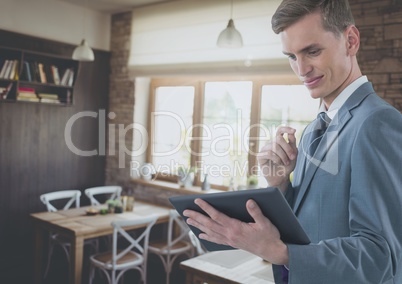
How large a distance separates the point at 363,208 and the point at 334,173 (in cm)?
15

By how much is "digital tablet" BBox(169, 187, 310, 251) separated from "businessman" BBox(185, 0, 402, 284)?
2 centimetres

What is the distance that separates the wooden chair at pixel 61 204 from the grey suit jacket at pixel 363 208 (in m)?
3.76

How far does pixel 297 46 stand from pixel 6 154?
13.4 feet

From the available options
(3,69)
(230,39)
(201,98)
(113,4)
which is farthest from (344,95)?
(113,4)

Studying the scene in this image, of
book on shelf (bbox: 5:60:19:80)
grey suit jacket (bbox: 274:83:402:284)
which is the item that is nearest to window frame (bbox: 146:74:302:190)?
book on shelf (bbox: 5:60:19:80)

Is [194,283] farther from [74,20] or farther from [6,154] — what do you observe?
[74,20]

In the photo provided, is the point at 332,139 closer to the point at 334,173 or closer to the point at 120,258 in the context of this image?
the point at 334,173

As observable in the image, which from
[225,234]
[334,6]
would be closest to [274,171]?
[225,234]

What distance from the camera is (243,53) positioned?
4.06 m

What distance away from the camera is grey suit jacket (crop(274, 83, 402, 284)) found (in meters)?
0.83

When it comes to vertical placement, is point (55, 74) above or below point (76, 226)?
above

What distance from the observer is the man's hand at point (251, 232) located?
88 centimetres

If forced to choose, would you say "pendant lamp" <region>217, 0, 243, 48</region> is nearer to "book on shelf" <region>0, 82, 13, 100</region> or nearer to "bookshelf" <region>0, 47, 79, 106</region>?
"bookshelf" <region>0, 47, 79, 106</region>

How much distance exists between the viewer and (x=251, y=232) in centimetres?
89
